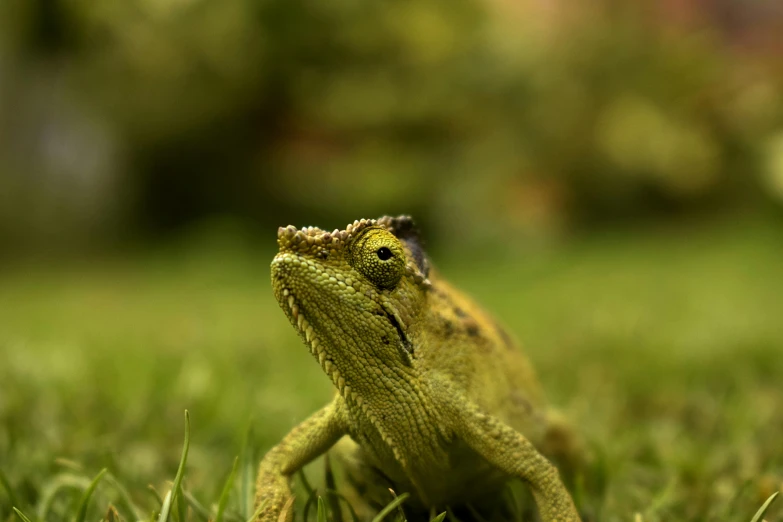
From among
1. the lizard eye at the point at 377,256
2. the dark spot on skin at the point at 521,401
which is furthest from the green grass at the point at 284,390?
the lizard eye at the point at 377,256

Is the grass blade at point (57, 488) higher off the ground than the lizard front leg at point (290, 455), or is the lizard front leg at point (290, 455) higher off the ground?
the grass blade at point (57, 488)

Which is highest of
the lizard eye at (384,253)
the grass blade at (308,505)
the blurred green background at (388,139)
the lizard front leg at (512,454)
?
the blurred green background at (388,139)

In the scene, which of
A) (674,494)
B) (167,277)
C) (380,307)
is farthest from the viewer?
(167,277)

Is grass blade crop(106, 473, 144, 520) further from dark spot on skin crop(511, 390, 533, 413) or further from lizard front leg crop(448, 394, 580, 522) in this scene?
dark spot on skin crop(511, 390, 533, 413)

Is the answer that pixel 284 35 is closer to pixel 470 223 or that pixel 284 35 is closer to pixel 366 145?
pixel 366 145

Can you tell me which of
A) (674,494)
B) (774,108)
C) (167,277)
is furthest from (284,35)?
(674,494)

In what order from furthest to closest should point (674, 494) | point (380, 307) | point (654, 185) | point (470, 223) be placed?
point (654, 185), point (470, 223), point (674, 494), point (380, 307)

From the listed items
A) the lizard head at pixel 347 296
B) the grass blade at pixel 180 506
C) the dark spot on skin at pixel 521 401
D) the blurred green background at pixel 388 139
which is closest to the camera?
the lizard head at pixel 347 296

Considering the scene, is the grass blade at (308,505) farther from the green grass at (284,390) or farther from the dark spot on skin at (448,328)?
the dark spot on skin at (448,328)
